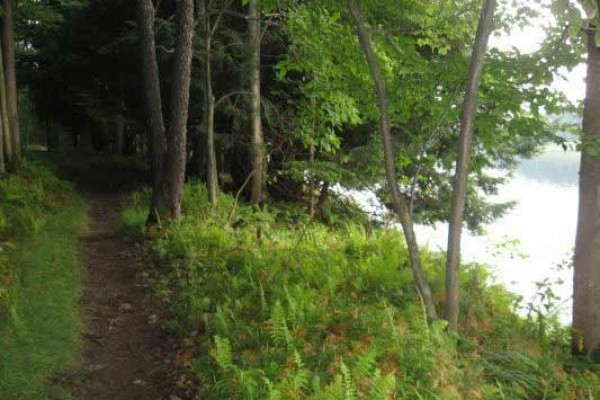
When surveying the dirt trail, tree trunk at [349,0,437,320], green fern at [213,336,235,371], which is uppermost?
tree trunk at [349,0,437,320]

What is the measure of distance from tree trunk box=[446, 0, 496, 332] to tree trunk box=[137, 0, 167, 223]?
6.40 meters

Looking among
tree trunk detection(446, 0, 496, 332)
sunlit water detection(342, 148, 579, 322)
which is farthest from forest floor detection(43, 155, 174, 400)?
sunlit water detection(342, 148, 579, 322)

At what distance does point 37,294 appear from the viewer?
6.53 meters

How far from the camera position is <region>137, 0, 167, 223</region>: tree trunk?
1044 centimetres

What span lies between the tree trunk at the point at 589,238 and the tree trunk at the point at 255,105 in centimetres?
797

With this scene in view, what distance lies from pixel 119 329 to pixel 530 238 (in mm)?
12605

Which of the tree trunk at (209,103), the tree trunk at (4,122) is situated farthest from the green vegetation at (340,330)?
the tree trunk at (4,122)

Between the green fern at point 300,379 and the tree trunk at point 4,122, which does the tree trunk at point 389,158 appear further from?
the tree trunk at point 4,122

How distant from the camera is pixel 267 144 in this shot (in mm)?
14117

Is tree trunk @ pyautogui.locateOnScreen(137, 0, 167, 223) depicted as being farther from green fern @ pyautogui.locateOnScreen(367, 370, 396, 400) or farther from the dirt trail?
green fern @ pyautogui.locateOnScreen(367, 370, 396, 400)

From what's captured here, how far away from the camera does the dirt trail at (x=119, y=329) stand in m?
5.06

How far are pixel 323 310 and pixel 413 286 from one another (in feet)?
4.89

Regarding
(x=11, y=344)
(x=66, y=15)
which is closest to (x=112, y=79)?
(x=66, y=15)

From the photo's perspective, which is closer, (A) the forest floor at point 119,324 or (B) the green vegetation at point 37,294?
(B) the green vegetation at point 37,294
